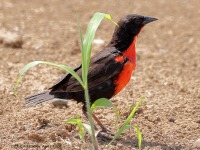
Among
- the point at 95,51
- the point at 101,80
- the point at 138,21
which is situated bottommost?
the point at 95,51

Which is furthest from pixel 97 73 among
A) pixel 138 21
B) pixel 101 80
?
pixel 138 21

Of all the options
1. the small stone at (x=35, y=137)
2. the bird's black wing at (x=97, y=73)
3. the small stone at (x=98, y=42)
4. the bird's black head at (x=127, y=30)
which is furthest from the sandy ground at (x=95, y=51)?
the bird's black head at (x=127, y=30)

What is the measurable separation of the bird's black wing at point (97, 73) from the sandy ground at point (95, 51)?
40 cm

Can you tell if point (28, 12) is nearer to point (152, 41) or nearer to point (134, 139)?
point (152, 41)

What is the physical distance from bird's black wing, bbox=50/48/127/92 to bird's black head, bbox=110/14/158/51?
0.26 m

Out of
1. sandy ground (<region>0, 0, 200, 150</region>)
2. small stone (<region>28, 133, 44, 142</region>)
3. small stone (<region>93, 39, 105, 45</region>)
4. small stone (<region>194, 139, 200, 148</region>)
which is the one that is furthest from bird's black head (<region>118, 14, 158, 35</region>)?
small stone (<region>93, 39, 105, 45</region>)

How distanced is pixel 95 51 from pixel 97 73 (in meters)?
3.13

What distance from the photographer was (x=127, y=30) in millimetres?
6688

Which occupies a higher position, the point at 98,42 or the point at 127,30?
the point at 127,30

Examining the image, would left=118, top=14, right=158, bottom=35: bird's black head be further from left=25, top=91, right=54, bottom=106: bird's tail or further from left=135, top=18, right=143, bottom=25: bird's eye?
left=25, top=91, right=54, bottom=106: bird's tail

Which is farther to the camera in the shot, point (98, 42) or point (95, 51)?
point (98, 42)

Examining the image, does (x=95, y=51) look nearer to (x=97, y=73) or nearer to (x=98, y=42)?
(x=98, y=42)

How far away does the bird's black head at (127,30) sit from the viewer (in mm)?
6637

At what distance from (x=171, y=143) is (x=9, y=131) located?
164 centimetres
